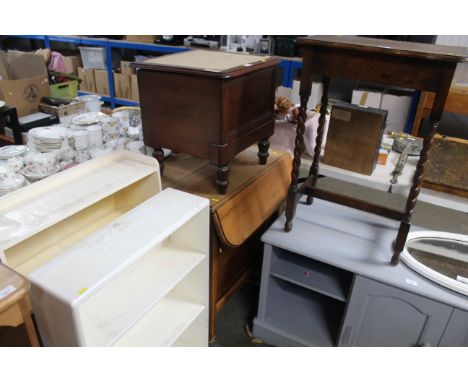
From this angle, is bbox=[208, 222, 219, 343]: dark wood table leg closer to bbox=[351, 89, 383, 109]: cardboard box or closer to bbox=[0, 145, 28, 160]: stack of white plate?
bbox=[0, 145, 28, 160]: stack of white plate

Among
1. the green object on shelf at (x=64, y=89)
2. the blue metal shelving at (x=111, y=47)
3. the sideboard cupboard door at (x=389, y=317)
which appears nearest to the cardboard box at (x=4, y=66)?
the green object on shelf at (x=64, y=89)

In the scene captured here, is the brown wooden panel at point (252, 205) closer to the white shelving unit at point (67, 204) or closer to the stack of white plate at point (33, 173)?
the white shelving unit at point (67, 204)

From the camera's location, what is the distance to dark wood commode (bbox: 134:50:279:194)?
126 centimetres

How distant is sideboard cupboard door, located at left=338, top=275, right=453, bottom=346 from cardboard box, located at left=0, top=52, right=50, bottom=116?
2428mm

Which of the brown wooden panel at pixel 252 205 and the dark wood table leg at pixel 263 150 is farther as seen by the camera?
the dark wood table leg at pixel 263 150

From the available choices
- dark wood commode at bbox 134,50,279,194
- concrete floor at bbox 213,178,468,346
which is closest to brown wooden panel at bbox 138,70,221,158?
dark wood commode at bbox 134,50,279,194

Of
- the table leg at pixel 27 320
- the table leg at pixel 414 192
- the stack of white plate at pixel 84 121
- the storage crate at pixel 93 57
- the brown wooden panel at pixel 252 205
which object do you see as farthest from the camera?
the storage crate at pixel 93 57

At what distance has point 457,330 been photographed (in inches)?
53.3

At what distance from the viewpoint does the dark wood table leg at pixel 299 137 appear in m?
1.33

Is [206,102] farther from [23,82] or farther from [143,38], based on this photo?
[143,38]

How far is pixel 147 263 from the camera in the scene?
1355 mm

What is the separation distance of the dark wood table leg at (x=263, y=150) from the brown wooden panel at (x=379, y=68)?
1.44 ft

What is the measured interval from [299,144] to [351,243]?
48 cm

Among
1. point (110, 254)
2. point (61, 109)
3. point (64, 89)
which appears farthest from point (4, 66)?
point (110, 254)
